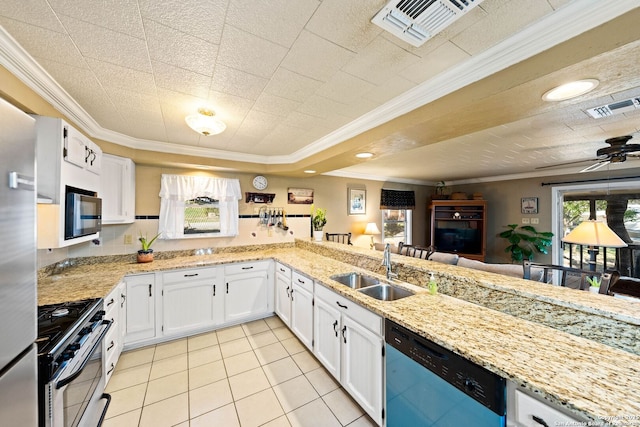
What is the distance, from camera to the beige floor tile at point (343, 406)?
1749 mm

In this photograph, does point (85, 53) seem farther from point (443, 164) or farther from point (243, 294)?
point (443, 164)

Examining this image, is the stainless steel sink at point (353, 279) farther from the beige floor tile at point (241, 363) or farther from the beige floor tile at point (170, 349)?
the beige floor tile at point (170, 349)

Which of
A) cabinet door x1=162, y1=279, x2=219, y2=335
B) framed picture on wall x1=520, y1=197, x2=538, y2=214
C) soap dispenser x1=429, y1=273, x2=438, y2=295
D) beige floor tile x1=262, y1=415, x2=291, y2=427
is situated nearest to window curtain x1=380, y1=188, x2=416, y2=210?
framed picture on wall x1=520, y1=197, x2=538, y2=214

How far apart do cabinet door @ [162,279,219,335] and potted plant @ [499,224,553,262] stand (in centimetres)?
570

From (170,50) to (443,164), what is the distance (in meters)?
4.15

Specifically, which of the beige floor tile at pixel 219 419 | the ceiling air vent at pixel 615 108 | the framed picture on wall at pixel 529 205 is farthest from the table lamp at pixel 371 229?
the beige floor tile at pixel 219 419

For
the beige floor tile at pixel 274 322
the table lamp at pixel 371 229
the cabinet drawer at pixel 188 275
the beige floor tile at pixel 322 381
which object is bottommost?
the beige floor tile at pixel 322 381

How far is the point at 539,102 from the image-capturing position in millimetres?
1370

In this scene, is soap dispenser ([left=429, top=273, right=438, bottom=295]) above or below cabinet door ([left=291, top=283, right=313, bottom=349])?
above

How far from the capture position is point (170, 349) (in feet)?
8.55

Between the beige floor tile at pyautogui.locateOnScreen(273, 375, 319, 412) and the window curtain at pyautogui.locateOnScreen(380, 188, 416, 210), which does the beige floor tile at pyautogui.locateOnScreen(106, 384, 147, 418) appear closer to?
the beige floor tile at pyautogui.locateOnScreen(273, 375, 319, 412)

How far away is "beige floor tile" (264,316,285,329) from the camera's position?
3100mm

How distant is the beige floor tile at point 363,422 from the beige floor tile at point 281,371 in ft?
2.20

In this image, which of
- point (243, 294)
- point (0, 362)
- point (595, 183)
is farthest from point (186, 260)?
point (595, 183)
